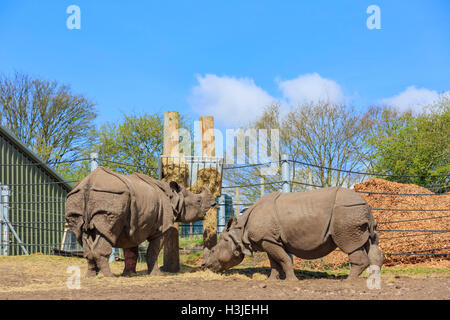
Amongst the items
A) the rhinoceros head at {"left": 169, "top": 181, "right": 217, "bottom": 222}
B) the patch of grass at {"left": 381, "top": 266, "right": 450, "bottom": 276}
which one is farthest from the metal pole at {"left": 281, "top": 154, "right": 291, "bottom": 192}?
the patch of grass at {"left": 381, "top": 266, "right": 450, "bottom": 276}

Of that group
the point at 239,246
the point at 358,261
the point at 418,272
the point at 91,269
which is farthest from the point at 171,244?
the point at 418,272

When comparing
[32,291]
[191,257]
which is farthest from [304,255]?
[191,257]

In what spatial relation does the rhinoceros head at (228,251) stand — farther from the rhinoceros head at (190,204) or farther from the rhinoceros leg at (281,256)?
the rhinoceros head at (190,204)

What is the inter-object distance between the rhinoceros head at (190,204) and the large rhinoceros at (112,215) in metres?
0.43

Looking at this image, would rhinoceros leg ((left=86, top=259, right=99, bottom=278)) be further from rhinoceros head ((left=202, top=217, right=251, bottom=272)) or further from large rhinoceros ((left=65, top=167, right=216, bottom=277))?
rhinoceros head ((left=202, top=217, right=251, bottom=272))

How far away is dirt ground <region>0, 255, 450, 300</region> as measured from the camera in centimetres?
602

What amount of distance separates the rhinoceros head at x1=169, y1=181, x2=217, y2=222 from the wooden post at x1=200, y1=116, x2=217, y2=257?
81cm

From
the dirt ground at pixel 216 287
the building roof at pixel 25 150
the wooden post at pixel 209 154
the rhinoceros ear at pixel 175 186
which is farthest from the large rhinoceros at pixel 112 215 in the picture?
the building roof at pixel 25 150

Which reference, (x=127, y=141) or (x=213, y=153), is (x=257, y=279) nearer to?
(x=213, y=153)

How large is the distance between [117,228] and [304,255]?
9.74 ft

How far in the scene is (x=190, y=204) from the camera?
9492 millimetres

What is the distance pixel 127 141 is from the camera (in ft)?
90.1

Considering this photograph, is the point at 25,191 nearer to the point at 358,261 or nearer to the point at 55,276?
the point at 55,276

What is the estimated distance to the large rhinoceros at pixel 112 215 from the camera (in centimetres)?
779
